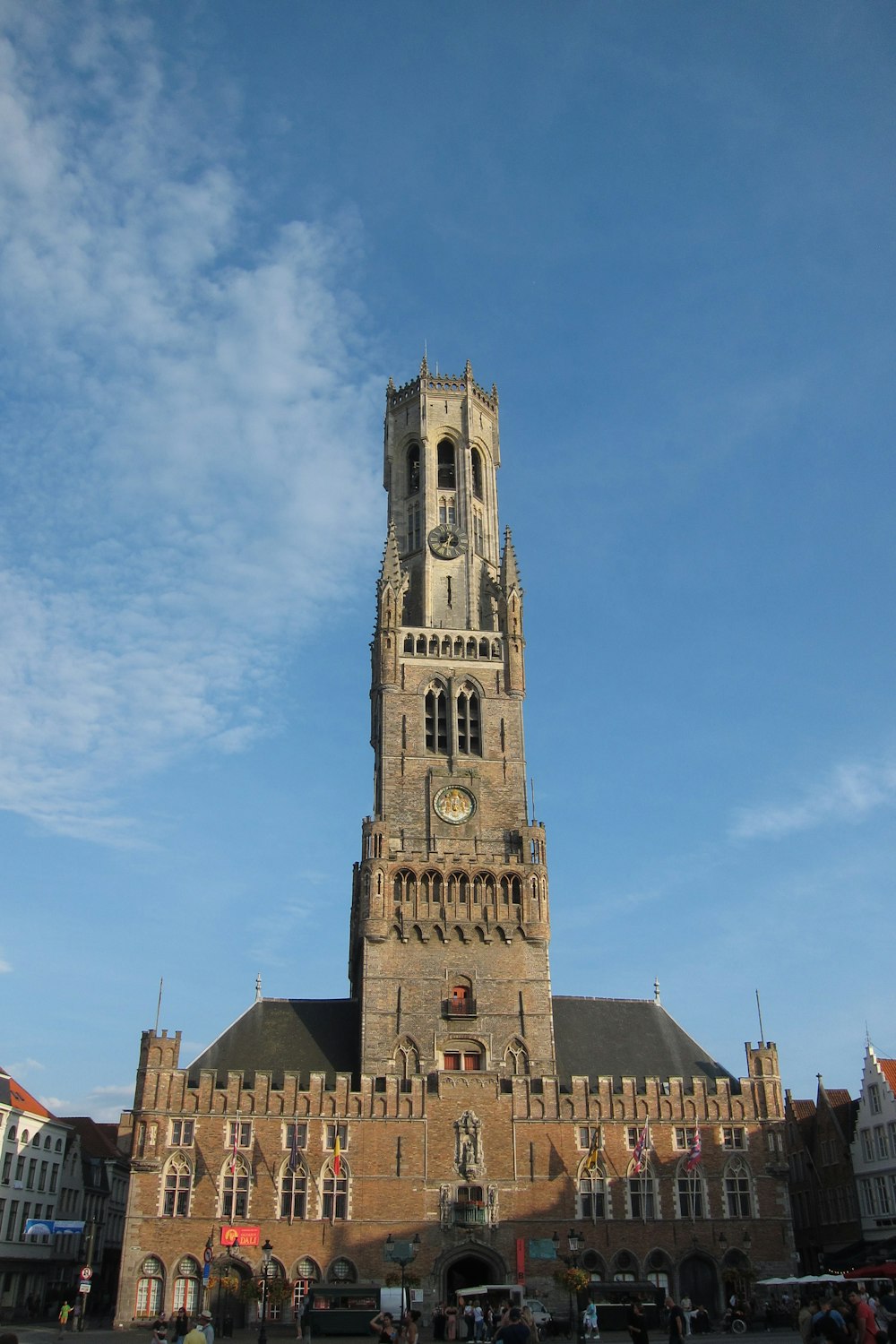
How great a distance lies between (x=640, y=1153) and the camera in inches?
2240

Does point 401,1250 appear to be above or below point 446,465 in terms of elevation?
below

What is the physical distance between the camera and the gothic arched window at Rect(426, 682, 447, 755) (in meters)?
68.1

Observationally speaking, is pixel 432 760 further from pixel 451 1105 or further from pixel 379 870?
pixel 451 1105

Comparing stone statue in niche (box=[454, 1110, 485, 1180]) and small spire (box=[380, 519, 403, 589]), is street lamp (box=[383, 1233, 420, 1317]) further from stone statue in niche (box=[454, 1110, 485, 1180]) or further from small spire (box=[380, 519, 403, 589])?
small spire (box=[380, 519, 403, 589])

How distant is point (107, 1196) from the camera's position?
80.5 metres

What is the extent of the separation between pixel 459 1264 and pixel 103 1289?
28.0 metres

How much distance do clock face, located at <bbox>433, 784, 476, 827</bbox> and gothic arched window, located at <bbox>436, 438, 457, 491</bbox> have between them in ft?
73.7

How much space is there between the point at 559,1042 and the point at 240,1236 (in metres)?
19.1

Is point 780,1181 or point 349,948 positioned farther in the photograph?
point 349,948

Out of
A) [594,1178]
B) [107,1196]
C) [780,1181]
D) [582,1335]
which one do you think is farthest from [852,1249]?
[107,1196]

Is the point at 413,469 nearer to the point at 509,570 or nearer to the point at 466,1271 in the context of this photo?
the point at 509,570

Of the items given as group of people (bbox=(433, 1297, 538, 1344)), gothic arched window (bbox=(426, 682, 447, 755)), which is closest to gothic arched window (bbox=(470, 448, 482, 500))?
gothic arched window (bbox=(426, 682, 447, 755))

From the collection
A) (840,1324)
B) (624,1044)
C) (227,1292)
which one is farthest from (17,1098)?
(840,1324)

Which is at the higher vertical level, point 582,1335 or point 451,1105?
point 451,1105
